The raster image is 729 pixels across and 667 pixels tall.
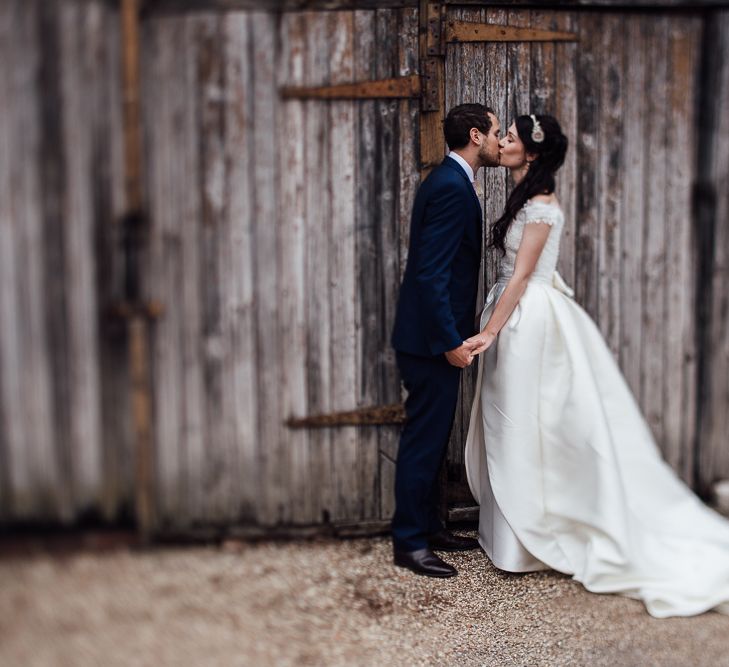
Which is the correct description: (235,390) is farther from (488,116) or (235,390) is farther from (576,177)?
(576,177)

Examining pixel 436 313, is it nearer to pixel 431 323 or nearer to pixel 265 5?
pixel 431 323

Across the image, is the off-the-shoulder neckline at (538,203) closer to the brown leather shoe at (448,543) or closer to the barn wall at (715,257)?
the barn wall at (715,257)

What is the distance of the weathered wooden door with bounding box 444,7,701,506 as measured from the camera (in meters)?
4.49

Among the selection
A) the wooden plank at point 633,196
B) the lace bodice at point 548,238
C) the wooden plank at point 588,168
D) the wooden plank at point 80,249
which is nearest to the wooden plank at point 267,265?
the wooden plank at point 80,249

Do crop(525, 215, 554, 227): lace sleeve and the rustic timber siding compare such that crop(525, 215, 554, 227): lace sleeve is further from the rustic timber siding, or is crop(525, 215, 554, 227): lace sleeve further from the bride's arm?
the rustic timber siding

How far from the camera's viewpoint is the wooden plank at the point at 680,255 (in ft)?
15.7

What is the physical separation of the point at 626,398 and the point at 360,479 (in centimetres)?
144

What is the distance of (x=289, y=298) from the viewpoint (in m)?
4.41

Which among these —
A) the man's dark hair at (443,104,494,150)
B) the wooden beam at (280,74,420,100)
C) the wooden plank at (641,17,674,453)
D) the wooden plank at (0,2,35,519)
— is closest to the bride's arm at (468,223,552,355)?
the man's dark hair at (443,104,494,150)

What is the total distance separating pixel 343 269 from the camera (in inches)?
174

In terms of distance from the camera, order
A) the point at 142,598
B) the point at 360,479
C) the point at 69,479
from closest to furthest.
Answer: the point at 142,598 → the point at 69,479 → the point at 360,479

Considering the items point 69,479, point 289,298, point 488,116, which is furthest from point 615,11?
point 69,479

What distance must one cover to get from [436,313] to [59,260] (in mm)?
1879

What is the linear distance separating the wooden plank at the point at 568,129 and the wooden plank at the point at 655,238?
0.45 meters
